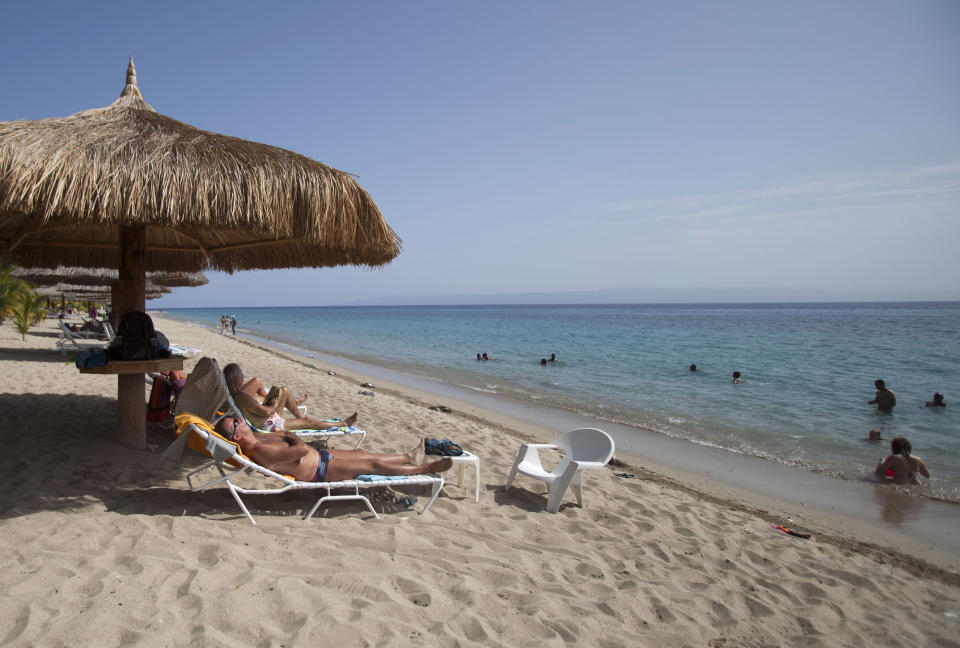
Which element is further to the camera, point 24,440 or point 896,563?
point 24,440

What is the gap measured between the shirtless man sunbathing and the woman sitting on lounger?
0.81m

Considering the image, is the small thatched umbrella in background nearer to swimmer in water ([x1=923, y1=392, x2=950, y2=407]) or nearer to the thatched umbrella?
the thatched umbrella

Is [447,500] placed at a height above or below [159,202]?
below

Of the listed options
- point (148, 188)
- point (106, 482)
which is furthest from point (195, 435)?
point (148, 188)

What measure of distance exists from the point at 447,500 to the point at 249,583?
177cm

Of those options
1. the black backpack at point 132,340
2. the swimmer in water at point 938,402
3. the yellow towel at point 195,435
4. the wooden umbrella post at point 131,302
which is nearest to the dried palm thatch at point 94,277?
the wooden umbrella post at point 131,302

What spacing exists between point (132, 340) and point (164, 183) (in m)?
1.37

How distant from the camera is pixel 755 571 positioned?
328 centimetres

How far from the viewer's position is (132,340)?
396 centimetres

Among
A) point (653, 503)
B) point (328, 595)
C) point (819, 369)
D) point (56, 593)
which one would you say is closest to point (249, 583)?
point (328, 595)

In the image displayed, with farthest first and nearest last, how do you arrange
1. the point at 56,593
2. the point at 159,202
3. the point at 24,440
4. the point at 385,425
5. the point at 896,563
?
the point at 385,425
the point at 24,440
the point at 896,563
the point at 159,202
the point at 56,593

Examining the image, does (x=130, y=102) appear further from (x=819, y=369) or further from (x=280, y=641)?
(x=819, y=369)

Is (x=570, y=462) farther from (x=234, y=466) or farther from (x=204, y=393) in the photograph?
(x=204, y=393)

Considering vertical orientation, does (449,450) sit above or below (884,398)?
above
